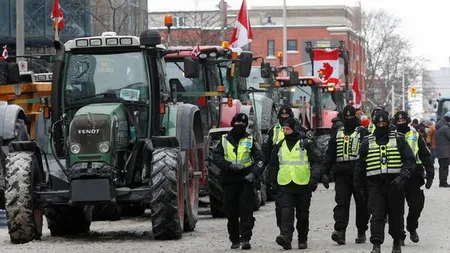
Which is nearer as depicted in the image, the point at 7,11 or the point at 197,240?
the point at 197,240

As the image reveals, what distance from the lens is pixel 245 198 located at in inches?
639

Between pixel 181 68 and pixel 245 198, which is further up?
pixel 181 68

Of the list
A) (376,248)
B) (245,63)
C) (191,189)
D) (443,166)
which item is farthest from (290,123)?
(443,166)

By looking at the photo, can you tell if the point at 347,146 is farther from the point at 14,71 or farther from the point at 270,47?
the point at 270,47

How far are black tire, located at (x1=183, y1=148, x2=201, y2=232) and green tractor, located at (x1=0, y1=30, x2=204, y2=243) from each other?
2 cm

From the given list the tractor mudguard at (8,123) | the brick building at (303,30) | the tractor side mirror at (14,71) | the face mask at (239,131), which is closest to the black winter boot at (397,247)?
the face mask at (239,131)

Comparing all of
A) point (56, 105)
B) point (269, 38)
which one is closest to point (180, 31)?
point (56, 105)

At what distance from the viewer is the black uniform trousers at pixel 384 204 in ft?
49.1

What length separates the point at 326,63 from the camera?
4406 cm

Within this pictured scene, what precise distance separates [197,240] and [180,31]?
4164 cm

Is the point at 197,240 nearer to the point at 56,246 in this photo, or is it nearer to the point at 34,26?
the point at 56,246

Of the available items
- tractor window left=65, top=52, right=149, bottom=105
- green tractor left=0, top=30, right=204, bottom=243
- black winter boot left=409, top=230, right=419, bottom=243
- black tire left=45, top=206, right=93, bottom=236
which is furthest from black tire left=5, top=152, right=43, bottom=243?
black winter boot left=409, top=230, right=419, bottom=243

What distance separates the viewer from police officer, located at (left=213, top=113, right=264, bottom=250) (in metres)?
16.2

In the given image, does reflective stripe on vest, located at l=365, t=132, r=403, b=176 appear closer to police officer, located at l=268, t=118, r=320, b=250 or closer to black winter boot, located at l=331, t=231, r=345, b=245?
police officer, located at l=268, t=118, r=320, b=250
